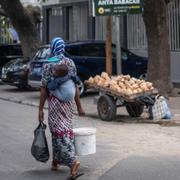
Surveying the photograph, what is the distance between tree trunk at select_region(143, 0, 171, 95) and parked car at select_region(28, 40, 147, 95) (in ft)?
8.21

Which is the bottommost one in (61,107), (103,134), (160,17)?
(103,134)

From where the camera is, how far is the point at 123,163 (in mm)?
8773

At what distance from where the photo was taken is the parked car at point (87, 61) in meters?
19.5

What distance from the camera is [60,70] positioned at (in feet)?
25.8

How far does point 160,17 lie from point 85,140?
32.7 feet

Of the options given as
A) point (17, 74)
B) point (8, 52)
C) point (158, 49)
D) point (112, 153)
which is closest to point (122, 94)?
point (112, 153)

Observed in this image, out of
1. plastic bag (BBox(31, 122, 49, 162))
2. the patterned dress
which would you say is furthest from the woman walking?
plastic bag (BBox(31, 122, 49, 162))

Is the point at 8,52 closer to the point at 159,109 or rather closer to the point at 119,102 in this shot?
the point at 119,102

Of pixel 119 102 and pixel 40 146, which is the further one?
pixel 119 102

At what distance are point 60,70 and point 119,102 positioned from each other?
6.29 m

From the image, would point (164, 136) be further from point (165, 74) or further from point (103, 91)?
point (165, 74)

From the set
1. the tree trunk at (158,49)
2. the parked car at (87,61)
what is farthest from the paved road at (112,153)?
the parked car at (87,61)

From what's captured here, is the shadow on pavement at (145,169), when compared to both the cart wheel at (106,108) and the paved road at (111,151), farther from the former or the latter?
the cart wheel at (106,108)

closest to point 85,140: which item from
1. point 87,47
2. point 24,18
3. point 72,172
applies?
point 72,172
